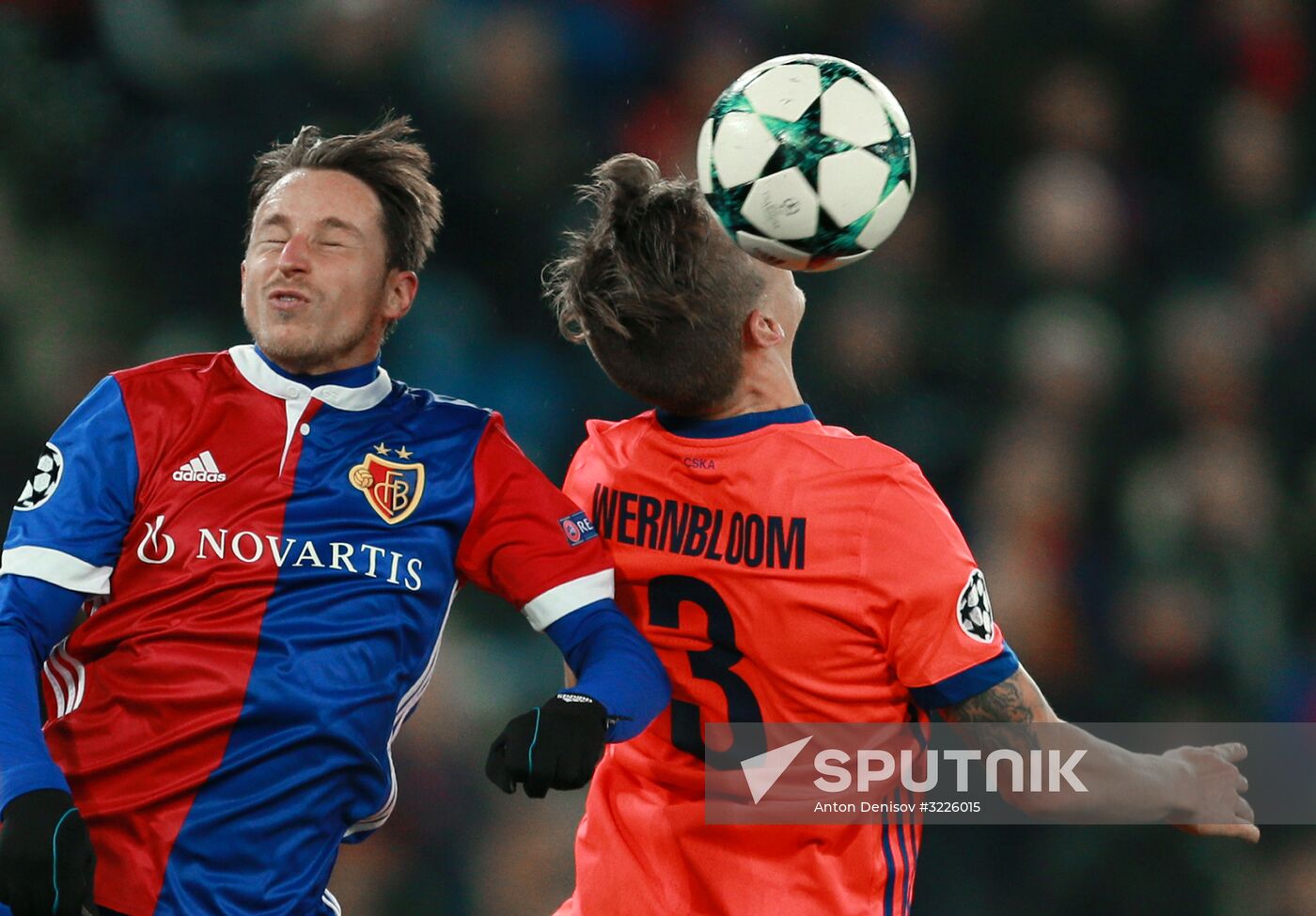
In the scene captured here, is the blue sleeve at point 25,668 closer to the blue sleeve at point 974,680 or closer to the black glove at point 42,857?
the black glove at point 42,857

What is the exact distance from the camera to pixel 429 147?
213 inches

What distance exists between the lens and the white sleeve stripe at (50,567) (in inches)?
95.3

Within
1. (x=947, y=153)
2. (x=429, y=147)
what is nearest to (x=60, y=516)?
(x=429, y=147)

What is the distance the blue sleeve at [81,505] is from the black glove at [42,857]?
1.44 ft

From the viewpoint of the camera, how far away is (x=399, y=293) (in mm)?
2938

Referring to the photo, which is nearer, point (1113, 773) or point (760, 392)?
point (1113, 773)

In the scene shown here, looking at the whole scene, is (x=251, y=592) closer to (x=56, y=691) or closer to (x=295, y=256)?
(x=56, y=691)

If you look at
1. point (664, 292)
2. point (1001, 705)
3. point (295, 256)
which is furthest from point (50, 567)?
point (1001, 705)

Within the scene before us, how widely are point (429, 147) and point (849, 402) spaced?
6.04ft

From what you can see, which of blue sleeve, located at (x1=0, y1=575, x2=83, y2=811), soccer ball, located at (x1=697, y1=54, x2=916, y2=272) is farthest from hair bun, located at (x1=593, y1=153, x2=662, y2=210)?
blue sleeve, located at (x1=0, y1=575, x2=83, y2=811)

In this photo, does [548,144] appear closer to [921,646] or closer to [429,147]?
[429,147]

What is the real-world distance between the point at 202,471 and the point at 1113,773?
5.62 feet

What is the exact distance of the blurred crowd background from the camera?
16.1 ft

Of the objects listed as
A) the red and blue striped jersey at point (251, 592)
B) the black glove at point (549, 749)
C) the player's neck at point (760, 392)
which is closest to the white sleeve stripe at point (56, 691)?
the red and blue striped jersey at point (251, 592)
